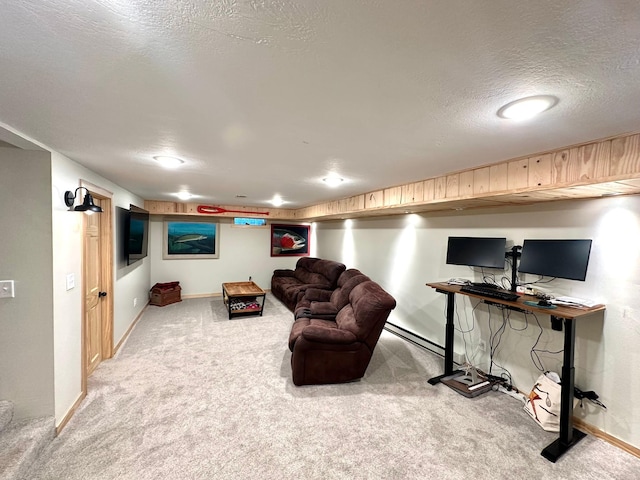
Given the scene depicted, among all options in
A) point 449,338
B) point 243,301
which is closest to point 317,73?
point 449,338

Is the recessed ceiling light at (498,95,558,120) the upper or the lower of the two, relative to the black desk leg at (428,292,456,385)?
upper

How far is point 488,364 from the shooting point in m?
3.16

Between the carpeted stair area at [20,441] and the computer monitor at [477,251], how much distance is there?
3947 mm

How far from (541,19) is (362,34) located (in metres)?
0.51

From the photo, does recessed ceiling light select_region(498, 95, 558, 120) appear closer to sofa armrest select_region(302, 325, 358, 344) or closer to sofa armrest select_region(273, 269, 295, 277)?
sofa armrest select_region(302, 325, 358, 344)

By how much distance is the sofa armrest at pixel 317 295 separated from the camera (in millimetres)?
4887

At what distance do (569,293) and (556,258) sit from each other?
1.22 ft

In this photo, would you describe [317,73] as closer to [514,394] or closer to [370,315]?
[370,315]

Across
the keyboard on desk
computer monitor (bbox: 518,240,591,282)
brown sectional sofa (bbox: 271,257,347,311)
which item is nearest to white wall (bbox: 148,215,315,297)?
brown sectional sofa (bbox: 271,257,347,311)

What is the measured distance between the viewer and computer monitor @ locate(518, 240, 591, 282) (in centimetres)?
221

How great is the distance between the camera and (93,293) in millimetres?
3043

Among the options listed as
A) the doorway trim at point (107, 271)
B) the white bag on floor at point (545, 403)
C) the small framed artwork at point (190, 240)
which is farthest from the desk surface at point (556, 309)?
the small framed artwork at point (190, 240)

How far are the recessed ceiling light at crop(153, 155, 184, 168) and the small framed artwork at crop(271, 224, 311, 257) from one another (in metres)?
4.76

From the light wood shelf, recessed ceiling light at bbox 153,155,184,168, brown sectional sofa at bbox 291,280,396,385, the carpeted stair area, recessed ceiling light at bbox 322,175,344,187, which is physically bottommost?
the carpeted stair area
